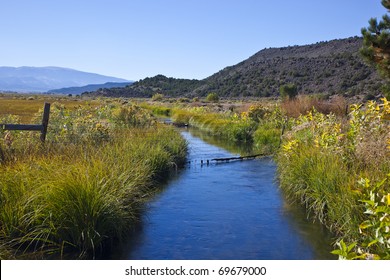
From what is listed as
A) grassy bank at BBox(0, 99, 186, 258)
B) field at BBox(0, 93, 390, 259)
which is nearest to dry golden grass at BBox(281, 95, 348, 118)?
field at BBox(0, 93, 390, 259)

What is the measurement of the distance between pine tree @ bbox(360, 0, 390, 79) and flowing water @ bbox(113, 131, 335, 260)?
4287 millimetres

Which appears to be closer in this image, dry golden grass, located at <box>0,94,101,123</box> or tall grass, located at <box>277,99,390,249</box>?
tall grass, located at <box>277,99,390,249</box>

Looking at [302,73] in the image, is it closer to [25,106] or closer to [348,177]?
[25,106]

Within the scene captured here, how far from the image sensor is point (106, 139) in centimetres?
1386

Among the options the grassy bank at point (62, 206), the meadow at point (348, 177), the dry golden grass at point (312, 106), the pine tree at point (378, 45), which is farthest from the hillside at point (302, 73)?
the grassy bank at point (62, 206)

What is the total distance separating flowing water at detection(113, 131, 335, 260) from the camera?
7891mm

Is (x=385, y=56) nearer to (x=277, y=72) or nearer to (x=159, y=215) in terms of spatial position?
(x=159, y=215)

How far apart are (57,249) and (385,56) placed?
9906 mm

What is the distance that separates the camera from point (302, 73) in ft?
243

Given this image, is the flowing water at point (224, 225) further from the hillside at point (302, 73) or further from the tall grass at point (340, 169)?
the hillside at point (302, 73)

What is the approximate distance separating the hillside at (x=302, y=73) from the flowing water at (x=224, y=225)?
37.1m

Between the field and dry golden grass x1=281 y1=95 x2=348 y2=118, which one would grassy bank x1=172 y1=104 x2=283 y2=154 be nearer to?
dry golden grass x1=281 y1=95 x2=348 y2=118

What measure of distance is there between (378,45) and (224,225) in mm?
7092

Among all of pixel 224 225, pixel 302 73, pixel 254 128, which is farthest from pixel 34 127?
pixel 302 73
